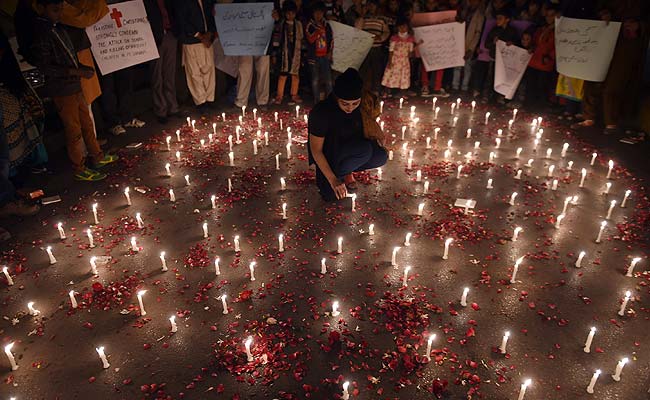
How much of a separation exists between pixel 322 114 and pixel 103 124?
480 centimetres

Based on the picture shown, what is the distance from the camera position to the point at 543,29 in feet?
29.4

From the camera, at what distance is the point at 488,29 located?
9750 millimetres

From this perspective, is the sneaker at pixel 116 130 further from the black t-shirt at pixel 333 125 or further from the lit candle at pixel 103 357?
the lit candle at pixel 103 357

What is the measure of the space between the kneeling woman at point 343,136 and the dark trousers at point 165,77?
4312mm

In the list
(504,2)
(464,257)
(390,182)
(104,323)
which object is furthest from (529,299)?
(504,2)

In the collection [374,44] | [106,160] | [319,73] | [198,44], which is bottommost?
[106,160]

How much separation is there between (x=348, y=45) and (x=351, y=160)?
4.34 meters

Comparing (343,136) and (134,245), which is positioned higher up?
(343,136)

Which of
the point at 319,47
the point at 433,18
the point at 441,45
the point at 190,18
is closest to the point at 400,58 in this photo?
the point at 441,45

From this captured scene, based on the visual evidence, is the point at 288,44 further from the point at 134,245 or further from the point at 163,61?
the point at 134,245

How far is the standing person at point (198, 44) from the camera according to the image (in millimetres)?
8234

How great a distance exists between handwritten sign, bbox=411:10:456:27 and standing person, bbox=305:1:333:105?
2076 millimetres

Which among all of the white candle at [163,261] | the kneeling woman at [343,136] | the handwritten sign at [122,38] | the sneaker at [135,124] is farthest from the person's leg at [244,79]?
the white candle at [163,261]

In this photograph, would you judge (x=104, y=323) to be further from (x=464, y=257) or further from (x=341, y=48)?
(x=341, y=48)
